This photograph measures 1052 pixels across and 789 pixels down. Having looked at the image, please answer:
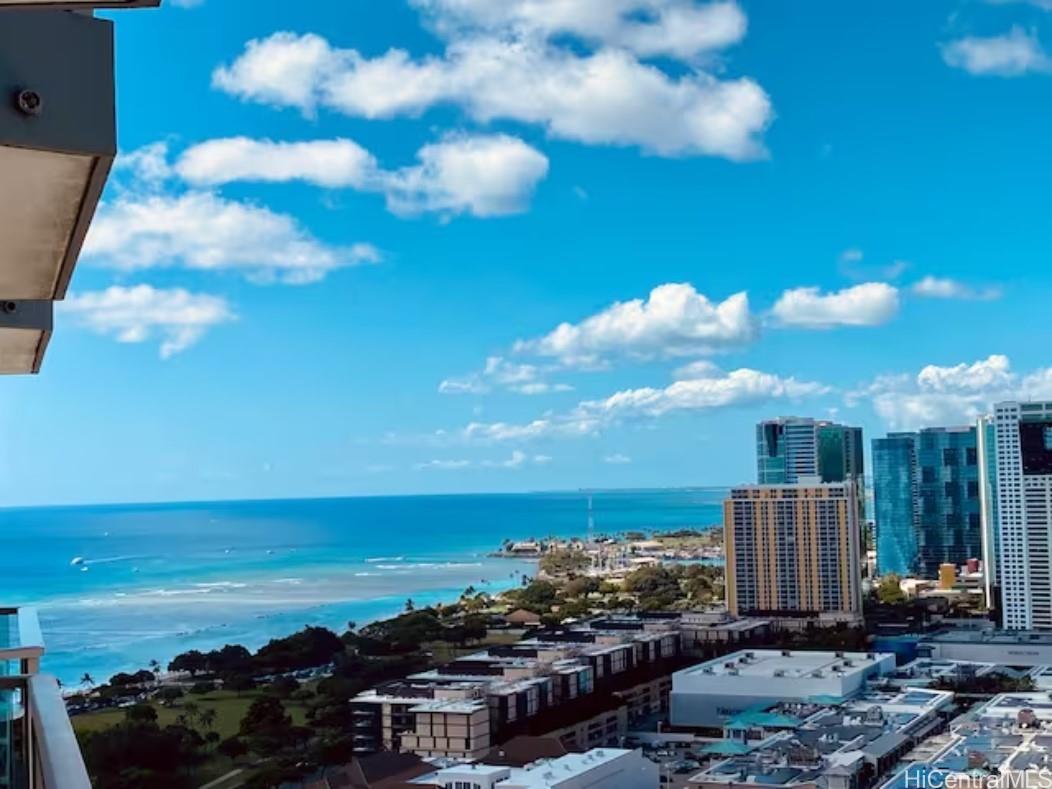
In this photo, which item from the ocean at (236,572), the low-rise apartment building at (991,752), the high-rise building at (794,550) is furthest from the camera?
the ocean at (236,572)

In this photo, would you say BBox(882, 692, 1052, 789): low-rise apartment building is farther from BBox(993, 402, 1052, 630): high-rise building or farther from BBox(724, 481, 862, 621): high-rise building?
BBox(724, 481, 862, 621): high-rise building

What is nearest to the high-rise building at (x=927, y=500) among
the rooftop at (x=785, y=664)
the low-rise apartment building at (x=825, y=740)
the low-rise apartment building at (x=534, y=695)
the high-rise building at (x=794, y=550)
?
the high-rise building at (x=794, y=550)

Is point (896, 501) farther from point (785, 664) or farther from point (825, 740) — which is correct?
point (825, 740)

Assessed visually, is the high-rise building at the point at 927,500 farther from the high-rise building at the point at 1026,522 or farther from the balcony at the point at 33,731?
the balcony at the point at 33,731

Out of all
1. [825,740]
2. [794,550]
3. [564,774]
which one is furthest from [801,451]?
[564,774]

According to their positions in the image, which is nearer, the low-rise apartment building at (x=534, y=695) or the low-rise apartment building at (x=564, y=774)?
the low-rise apartment building at (x=564, y=774)

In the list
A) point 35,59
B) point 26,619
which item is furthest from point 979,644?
point 35,59

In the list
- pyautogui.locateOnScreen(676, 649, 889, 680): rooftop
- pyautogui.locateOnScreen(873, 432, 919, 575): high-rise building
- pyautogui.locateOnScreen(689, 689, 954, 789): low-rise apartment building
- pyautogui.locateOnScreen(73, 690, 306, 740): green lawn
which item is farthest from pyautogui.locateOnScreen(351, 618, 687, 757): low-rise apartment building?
pyautogui.locateOnScreen(873, 432, 919, 575): high-rise building
